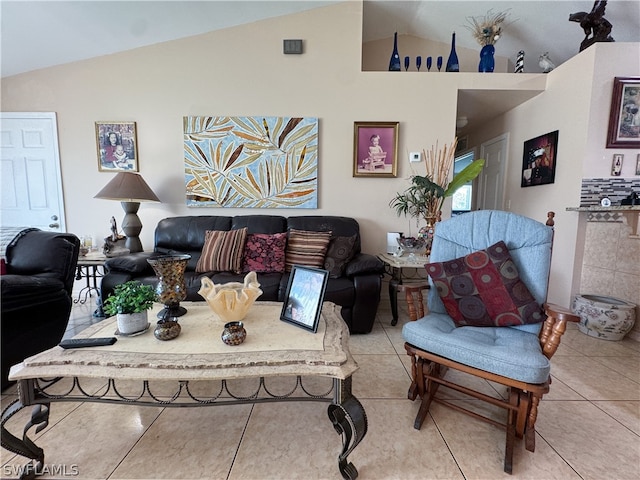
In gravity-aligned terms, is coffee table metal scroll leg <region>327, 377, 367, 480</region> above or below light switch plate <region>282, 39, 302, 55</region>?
below

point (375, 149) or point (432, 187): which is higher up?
point (375, 149)

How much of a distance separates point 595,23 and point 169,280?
398cm

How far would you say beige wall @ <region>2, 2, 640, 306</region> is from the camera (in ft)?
9.23

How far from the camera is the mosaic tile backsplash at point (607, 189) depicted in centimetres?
241

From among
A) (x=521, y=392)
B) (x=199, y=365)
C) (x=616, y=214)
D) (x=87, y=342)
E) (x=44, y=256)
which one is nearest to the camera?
(x=199, y=365)

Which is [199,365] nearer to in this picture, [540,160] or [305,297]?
[305,297]

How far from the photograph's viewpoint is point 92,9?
240 cm

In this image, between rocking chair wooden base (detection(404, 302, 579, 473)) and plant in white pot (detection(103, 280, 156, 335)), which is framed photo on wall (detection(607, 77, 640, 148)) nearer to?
rocking chair wooden base (detection(404, 302, 579, 473))

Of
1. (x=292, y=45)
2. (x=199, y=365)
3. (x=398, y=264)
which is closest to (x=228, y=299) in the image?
(x=199, y=365)

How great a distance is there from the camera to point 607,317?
220 centimetres

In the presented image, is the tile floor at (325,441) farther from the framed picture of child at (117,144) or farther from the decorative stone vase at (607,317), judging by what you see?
the framed picture of child at (117,144)

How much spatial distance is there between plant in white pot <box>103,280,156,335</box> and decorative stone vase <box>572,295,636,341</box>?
Result: 304 centimetres

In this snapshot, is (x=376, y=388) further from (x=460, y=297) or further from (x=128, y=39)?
(x=128, y=39)

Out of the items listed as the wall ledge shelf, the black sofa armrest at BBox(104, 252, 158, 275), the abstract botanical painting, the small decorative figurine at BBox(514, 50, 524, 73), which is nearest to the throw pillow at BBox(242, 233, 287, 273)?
the abstract botanical painting
